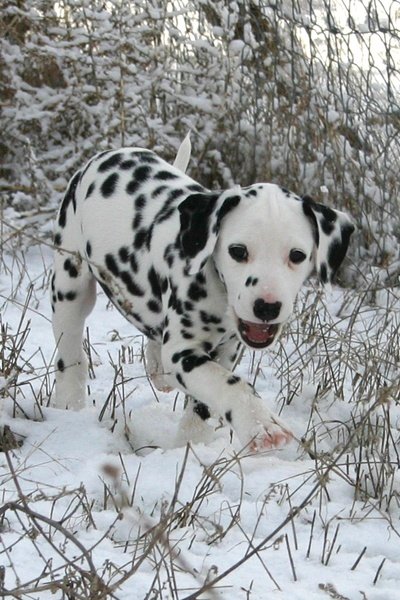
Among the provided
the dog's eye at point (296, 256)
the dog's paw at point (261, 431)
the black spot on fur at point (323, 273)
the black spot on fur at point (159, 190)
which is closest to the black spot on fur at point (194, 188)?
the black spot on fur at point (159, 190)

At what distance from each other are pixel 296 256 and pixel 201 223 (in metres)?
0.42

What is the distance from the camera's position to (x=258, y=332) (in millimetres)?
3822

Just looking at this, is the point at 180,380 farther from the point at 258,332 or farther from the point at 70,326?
the point at 70,326

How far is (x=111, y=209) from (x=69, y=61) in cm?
430

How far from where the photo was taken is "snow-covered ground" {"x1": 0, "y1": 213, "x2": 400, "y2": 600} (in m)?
2.78

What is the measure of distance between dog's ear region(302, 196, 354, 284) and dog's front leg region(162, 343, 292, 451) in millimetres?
569

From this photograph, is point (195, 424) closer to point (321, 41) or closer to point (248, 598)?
point (248, 598)

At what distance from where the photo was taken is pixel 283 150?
805cm

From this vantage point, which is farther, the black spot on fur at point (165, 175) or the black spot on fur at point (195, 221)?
the black spot on fur at point (165, 175)

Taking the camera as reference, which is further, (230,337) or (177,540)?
(230,337)

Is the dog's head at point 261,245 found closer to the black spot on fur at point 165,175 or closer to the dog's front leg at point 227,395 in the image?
the dog's front leg at point 227,395

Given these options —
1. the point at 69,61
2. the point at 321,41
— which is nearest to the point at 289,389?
the point at 321,41

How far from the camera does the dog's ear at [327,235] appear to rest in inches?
158

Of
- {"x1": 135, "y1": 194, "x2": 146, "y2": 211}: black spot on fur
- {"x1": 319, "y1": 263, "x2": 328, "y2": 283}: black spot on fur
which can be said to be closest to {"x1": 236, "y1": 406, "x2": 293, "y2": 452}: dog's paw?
{"x1": 319, "y1": 263, "x2": 328, "y2": 283}: black spot on fur
